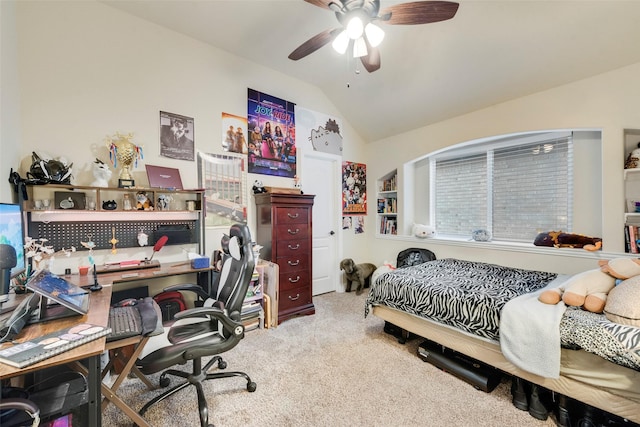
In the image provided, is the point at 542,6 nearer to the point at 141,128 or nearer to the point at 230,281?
the point at 230,281

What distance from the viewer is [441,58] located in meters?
2.90

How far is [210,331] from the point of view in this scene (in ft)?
5.52

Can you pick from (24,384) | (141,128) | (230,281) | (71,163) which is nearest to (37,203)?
(71,163)

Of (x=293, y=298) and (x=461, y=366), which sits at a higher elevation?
(x=293, y=298)

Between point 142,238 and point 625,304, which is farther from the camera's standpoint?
point 142,238

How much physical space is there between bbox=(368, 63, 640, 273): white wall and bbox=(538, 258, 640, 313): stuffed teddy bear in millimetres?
1046

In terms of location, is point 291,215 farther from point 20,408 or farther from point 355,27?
point 20,408

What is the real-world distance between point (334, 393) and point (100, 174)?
8.52 ft

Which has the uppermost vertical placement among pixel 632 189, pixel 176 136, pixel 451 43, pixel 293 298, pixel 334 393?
pixel 451 43

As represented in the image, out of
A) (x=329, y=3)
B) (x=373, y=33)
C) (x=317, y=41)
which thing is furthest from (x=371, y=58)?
(x=329, y=3)

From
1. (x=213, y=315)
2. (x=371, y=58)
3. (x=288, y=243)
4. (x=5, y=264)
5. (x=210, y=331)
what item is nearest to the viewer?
(x=5, y=264)

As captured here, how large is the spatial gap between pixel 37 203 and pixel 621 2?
15.8 ft

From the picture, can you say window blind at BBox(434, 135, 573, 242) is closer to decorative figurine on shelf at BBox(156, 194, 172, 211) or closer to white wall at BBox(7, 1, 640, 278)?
white wall at BBox(7, 1, 640, 278)

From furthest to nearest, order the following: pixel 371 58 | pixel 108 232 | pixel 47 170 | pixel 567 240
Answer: pixel 567 240 < pixel 108 232 < pixel 371 58 < pixel 47 170
